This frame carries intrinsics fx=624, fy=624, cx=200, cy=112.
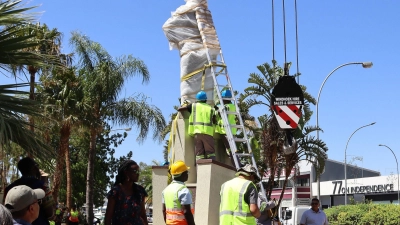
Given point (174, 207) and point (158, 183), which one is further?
point (158, 183)

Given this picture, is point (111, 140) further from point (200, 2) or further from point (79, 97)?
point (200, 2)

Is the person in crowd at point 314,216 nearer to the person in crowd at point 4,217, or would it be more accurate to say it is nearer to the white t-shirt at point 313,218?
the white t-shirt at point 313,218

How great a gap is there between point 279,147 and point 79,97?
887cm

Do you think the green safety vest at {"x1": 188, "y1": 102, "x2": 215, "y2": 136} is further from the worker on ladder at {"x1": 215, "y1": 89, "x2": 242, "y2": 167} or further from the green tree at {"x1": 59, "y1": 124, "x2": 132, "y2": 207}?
the green tree at {"x1": 59, "y1": 124, "x2": 132, "y2": 207}

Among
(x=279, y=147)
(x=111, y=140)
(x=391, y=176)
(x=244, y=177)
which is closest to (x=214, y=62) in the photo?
(x=244, y=177)

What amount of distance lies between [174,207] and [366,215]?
57.5ft

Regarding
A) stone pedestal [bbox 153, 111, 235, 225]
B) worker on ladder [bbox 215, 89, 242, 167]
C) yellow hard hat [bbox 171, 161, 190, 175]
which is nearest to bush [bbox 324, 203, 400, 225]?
stone pedestal [bbox 153, 111, 235, 225]

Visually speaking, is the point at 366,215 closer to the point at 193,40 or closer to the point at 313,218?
the point at 313,218

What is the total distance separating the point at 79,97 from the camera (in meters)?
26.9

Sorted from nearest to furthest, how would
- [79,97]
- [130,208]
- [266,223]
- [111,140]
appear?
[130,208] < [266,223] < [79,97] < [111,140]

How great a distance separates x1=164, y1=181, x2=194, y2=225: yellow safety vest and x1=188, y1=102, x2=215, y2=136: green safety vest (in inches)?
162

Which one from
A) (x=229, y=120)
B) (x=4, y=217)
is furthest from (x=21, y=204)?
(x=229, y=120)

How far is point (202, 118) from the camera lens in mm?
11633

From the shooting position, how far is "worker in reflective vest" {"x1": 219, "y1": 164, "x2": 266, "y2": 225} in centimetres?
718
